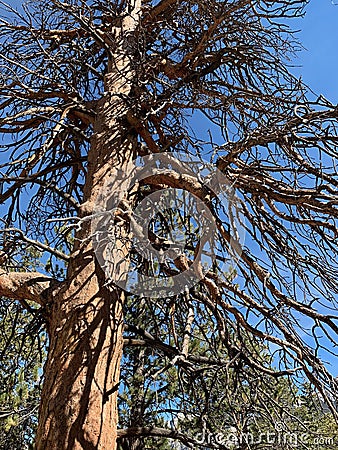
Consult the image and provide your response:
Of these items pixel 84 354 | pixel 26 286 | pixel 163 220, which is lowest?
pixel 84 354

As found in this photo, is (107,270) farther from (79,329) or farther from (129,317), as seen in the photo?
(129,317)

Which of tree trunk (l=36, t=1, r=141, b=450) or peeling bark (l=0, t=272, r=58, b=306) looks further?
peeling bark (l=0, t=272, r=58, b=306)

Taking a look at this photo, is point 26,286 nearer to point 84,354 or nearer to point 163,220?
point 84,354

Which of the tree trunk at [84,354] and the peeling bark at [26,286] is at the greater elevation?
the peeling bark at [26,286]

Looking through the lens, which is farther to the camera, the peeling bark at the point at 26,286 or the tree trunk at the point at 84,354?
the peeling bark at the point at 26,286

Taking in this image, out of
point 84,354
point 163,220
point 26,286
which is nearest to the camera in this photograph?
point 84,354

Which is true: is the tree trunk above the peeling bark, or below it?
below

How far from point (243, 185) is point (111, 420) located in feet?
5.53

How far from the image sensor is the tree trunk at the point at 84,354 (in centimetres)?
245

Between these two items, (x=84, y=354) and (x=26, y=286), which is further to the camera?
(x=26, y=286)

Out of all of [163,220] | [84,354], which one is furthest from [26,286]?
[163,220]

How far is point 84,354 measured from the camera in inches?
105

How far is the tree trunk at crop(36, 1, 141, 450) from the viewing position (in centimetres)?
245

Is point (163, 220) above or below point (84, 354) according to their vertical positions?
above
